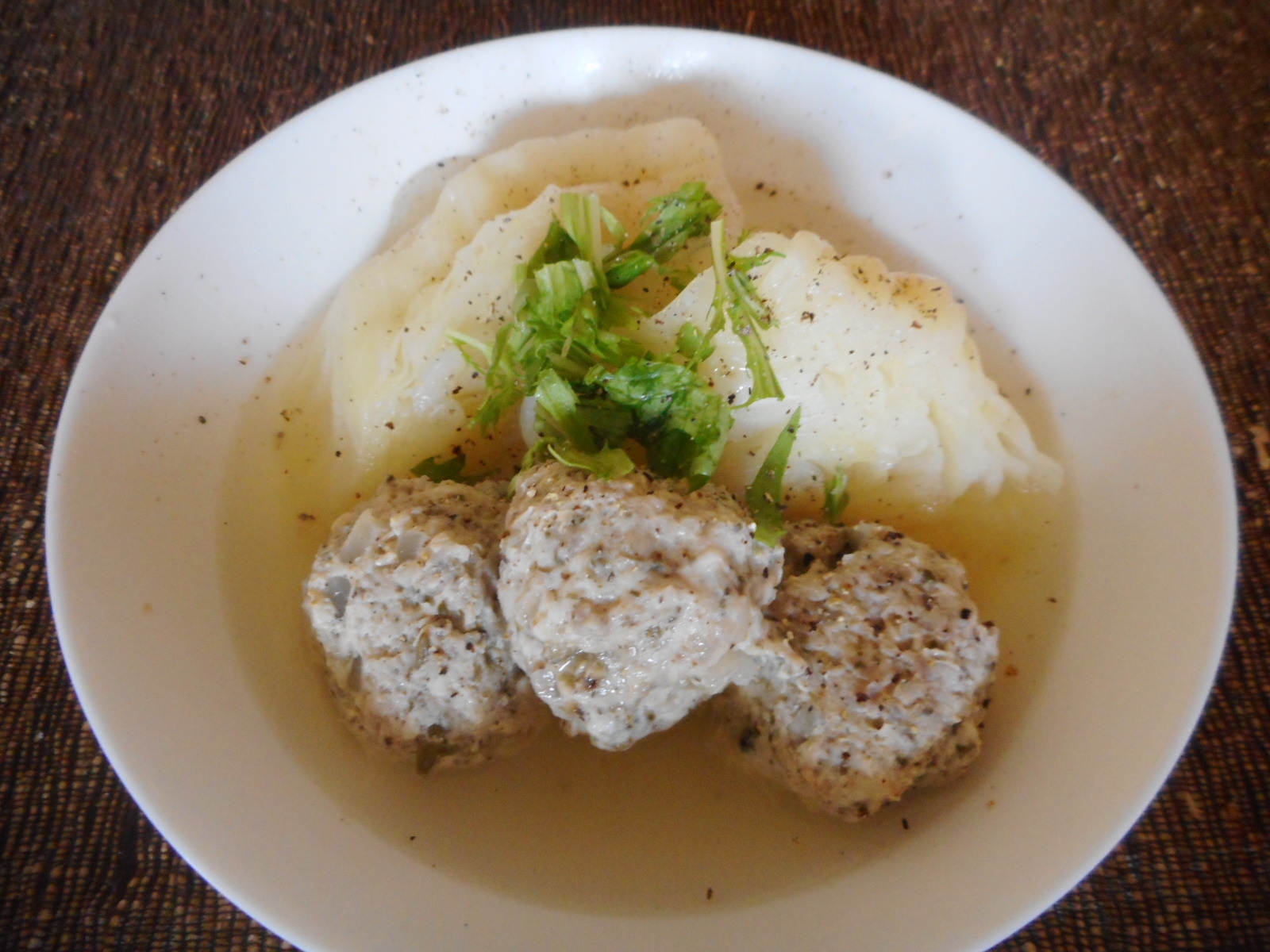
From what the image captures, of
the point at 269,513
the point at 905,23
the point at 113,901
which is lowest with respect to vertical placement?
the point at 113,901

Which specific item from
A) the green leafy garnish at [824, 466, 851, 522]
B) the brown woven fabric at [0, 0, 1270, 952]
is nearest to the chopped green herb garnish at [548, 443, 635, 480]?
the green leafy garnish at [824, 466, 851, 522]

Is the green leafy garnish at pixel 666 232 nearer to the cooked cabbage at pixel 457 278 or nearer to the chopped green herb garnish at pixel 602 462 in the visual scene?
the cooked cabbage at pixel 457 278

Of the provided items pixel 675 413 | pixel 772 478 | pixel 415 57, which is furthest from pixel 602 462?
pixel 415 57

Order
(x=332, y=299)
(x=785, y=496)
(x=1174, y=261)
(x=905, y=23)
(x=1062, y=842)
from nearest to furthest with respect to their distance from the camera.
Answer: (x=1062, y=842) < (x=785, y=496) < (x=332, y=299) < (x=1174, y=261) < (x=905, y=23)

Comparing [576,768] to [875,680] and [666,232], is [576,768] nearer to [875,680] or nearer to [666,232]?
[875,680]

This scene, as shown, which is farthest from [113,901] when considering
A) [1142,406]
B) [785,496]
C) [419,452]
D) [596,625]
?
[1142,406]

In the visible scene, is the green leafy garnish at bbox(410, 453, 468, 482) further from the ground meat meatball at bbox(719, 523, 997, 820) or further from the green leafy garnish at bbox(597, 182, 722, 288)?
the ground meat meatball at bbox(719, 523, 997, 820)

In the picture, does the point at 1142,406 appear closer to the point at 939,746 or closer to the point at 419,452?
the point at 939,746
